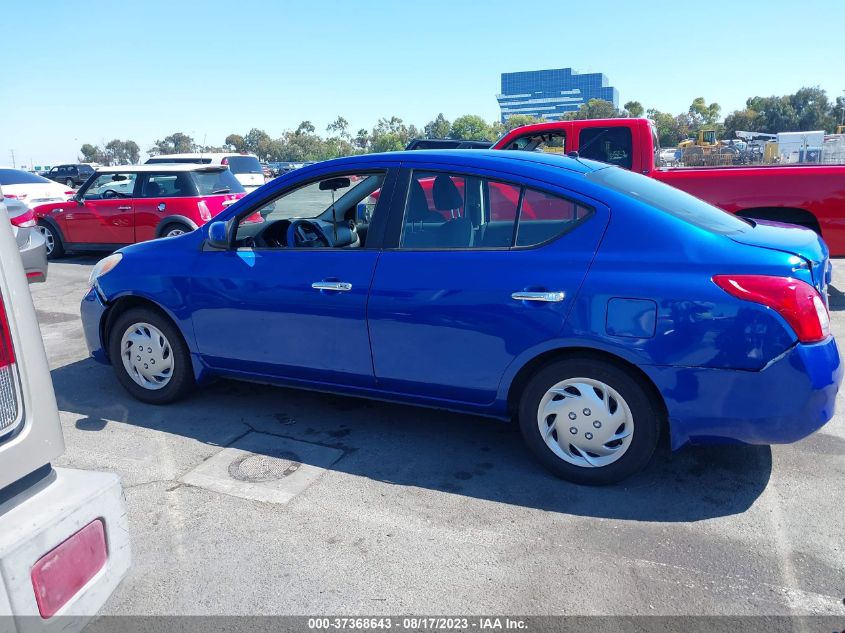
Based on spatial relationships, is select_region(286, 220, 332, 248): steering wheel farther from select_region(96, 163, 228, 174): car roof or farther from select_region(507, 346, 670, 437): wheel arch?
select_region(96, 163, 228, 174): car roof

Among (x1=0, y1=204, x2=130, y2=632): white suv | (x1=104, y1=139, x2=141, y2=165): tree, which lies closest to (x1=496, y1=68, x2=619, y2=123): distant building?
(x1=104, y1=139, x2=141, y2=165): tree

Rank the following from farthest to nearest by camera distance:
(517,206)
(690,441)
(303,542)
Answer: (517,206)
(690,441)
(303,542)

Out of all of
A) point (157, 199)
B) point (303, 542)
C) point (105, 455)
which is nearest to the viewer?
point (303, 542)

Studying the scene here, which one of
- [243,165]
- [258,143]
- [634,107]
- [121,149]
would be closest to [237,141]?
[258,143]

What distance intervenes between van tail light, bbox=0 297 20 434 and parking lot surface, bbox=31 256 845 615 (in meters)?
1.35

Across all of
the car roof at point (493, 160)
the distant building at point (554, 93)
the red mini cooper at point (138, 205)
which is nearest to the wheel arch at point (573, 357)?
the car roof at point (493, 160)

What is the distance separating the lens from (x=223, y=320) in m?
4.32

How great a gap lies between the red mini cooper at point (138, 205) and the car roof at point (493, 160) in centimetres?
738

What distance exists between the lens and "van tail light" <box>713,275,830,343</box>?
3.04 metres

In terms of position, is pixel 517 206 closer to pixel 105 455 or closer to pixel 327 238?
pixel 327 238

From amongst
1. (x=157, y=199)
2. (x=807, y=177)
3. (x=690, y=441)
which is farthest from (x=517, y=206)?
(x=157, y=199)

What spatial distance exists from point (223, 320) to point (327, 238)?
896 mm

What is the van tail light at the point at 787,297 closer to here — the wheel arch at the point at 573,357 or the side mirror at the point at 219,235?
the wheel arch at the point at 573,357

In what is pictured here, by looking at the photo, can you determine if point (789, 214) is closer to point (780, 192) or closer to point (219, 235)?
point (780, 192)
